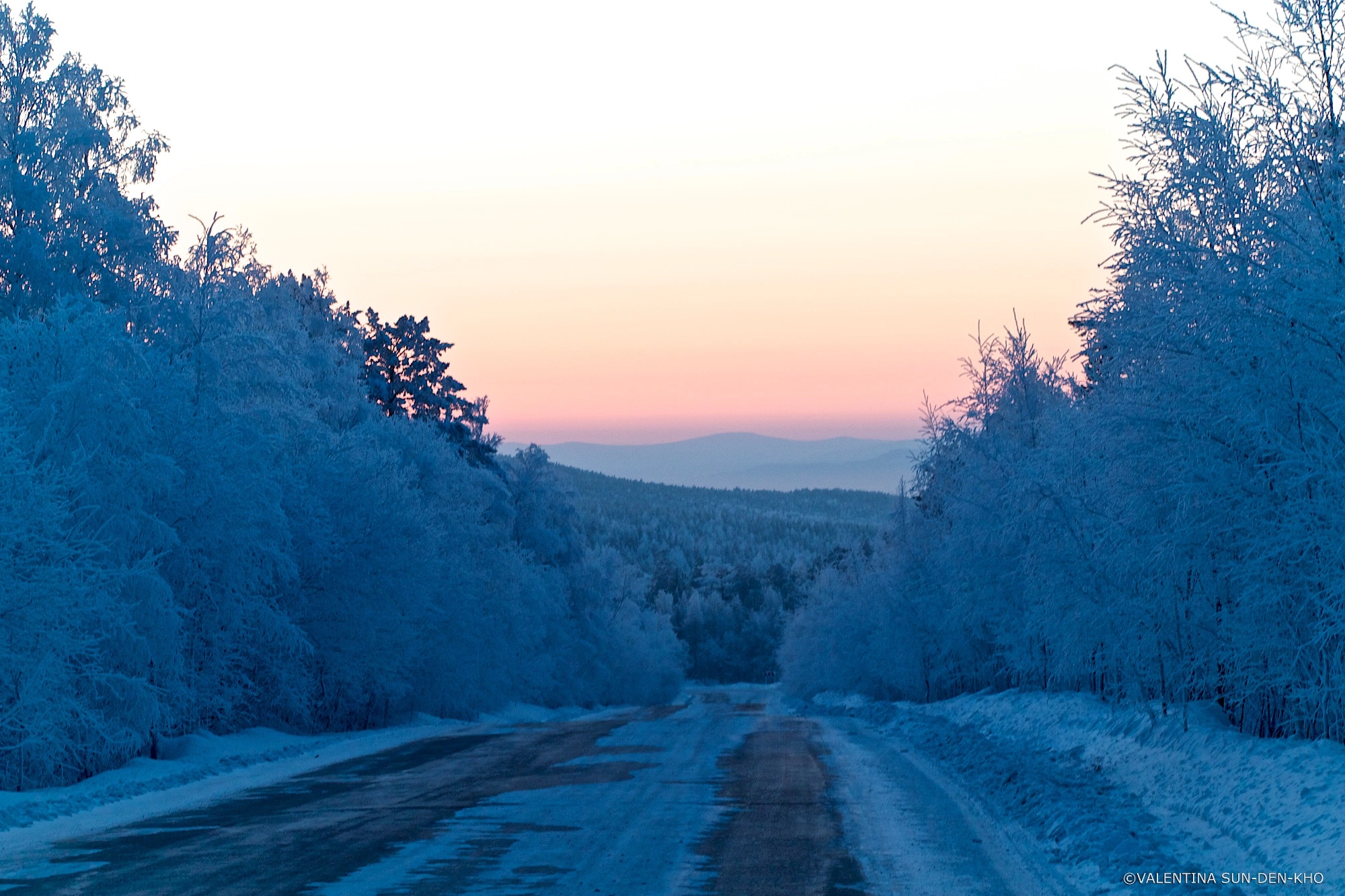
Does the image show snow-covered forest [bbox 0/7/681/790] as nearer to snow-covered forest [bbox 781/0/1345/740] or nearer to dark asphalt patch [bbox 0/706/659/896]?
dark asphalt patch [bbox 0/706/659/896]

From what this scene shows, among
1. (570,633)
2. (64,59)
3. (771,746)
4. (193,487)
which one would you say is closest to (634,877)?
(771,746)

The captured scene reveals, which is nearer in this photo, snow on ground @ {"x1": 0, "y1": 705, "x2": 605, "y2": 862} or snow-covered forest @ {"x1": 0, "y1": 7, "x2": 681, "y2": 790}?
snow on ground @ {"x1": 0, "y1": 705, "x2": 605, "y2": 862}

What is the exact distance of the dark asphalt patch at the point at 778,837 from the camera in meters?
9.85

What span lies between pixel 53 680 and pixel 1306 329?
16.4m

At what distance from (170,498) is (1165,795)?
1762 centimetres

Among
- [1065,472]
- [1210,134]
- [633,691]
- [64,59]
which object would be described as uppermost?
[64,59]

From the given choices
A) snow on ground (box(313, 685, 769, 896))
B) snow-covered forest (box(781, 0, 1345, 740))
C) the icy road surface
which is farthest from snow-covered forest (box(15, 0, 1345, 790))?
snow on ground (box(313, 685, 769, 896))

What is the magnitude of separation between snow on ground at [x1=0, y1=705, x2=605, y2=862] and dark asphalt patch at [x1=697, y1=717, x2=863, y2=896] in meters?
6.84

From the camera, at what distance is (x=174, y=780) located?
1753 cm

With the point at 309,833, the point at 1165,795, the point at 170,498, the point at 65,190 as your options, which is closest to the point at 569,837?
the point at 309,833

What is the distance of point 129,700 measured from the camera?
1966 cm

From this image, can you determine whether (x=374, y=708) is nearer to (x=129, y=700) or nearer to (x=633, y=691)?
(x=129, y=700)

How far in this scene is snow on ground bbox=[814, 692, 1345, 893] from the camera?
10.4 m

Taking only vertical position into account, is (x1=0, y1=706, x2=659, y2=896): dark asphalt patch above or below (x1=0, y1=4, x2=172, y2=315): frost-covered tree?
below
